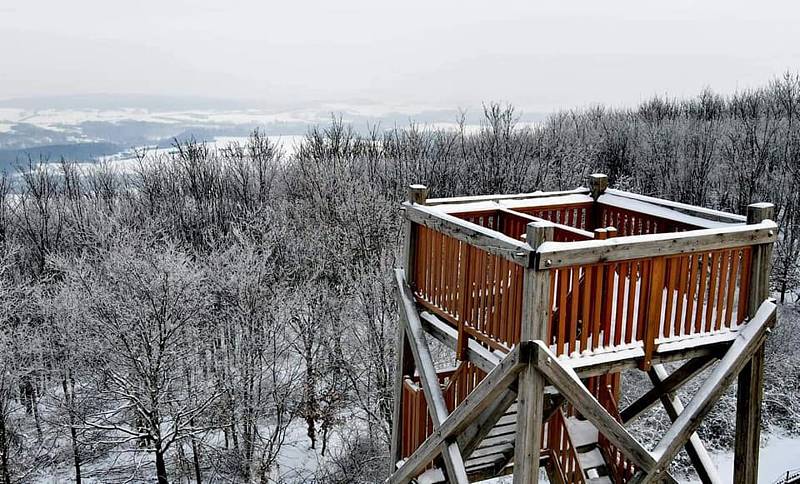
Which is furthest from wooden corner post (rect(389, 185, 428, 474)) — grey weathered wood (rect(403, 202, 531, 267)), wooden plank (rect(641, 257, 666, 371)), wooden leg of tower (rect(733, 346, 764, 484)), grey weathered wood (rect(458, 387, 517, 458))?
wooden leg of tower (rect(733, 346, 764, 484))

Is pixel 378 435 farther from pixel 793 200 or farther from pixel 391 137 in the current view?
pixel 793 200

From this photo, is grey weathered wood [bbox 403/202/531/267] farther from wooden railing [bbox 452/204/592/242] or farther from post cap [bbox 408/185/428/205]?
wooden railing [bbox 452/204/592/242]

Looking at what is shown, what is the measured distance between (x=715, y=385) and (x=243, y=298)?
→ 699 inches

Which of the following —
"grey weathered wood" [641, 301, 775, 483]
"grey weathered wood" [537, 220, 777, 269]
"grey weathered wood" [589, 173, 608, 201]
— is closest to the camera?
"grey weathered wood" [537, 220, 777, 269]

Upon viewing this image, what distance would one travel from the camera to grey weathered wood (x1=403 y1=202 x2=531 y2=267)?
4.92 metres

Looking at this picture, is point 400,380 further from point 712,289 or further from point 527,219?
point 712,289

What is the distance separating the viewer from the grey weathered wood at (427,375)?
585 cm

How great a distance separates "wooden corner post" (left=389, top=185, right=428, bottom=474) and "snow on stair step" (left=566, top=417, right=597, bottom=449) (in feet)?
5.97

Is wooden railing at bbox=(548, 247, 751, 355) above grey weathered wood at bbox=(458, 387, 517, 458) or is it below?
above

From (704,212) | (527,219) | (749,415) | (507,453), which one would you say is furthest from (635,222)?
(507,453)

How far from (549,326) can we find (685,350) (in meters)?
1.40

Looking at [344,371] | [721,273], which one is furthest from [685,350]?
[344,371]

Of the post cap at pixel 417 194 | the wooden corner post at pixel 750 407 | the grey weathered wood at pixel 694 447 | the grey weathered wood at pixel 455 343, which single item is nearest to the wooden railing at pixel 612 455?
the grey weathered wood at pixel 694 447

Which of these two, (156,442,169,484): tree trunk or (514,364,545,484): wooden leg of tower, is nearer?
(514,364,545,484): wooden leg of tower
